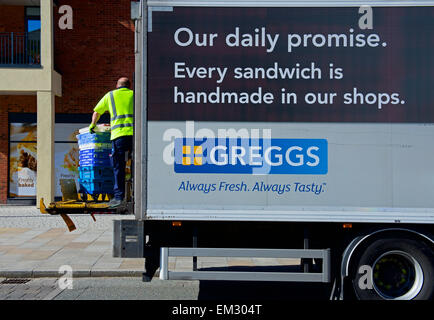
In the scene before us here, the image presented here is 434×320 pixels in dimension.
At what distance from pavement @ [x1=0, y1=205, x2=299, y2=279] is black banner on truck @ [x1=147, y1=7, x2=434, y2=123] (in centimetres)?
252

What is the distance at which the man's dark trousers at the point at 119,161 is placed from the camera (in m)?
6.01

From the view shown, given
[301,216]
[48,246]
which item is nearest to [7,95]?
[48,246]

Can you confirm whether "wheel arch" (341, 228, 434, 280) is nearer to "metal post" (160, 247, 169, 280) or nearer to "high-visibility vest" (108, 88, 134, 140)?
"metal post" (160, 247, 169, 280)

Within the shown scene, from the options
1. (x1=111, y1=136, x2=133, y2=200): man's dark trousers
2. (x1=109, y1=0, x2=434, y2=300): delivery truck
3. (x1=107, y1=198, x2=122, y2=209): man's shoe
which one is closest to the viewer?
(x1=109, y1=0, x2=434, y2=300): delivery truck

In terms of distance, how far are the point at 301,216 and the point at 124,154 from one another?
2.51 m

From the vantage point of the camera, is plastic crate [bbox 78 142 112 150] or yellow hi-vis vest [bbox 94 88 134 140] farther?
plastic crate [bbox 78 142 112 150]

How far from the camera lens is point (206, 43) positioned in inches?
201

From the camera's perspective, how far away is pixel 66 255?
27.7 feet

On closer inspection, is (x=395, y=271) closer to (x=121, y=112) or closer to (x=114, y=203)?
(x=114, y=203)

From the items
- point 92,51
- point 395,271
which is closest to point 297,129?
point 395,271

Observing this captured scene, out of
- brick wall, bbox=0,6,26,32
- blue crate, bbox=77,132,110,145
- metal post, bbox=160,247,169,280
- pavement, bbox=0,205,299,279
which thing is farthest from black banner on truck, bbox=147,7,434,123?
brick wall, bbox=0,6,26,32

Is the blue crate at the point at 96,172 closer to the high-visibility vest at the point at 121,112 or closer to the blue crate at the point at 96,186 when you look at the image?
the blue crate at the point at 96,186

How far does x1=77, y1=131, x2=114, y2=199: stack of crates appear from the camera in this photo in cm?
649
